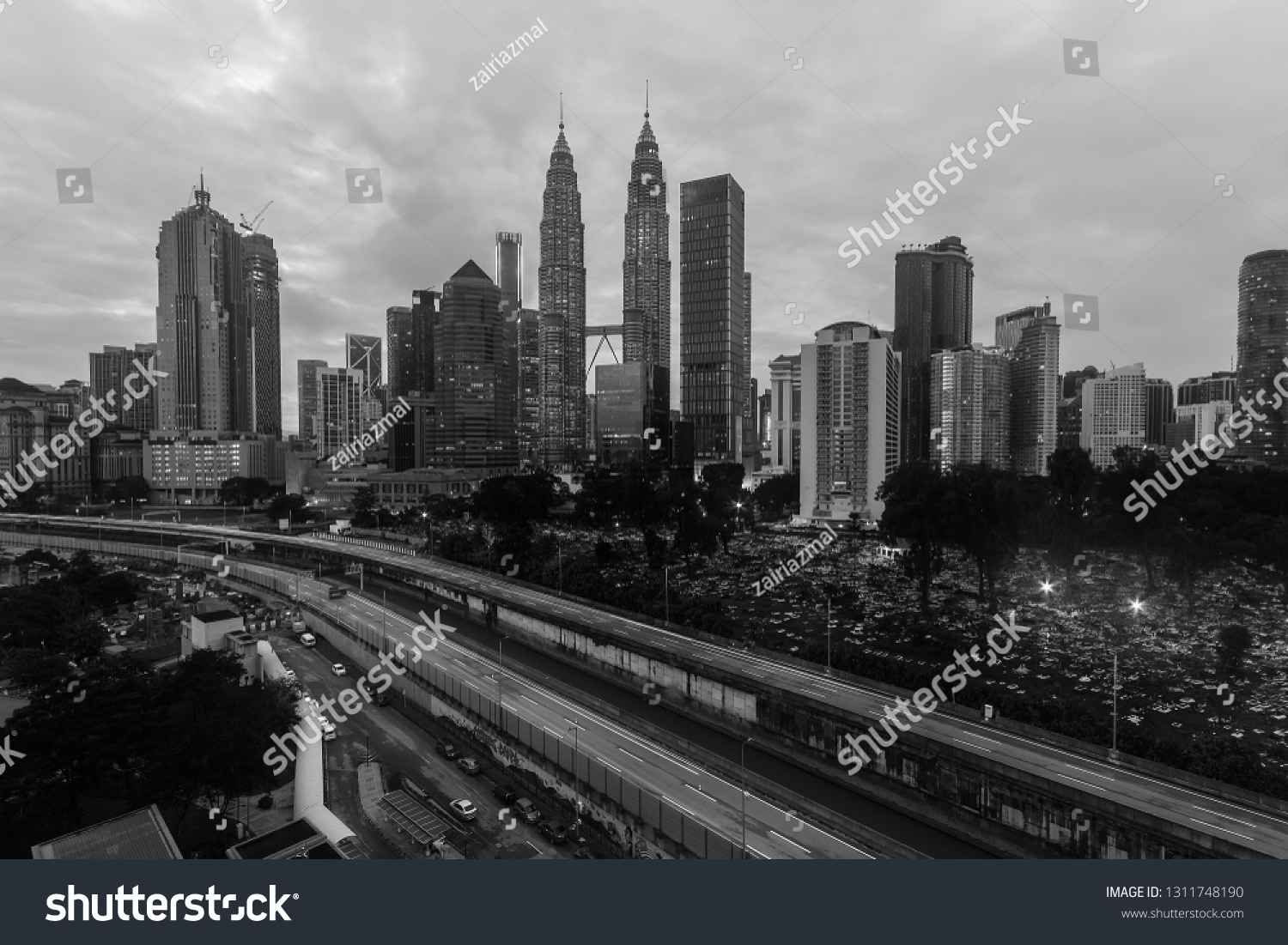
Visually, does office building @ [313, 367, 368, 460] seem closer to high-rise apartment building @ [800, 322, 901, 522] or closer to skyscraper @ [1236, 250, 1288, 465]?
high-rise apartment building @ [800, 322, 901, 522]

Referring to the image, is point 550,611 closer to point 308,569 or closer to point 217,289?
point 308,569

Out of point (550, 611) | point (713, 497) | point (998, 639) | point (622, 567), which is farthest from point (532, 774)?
point (713, 497)

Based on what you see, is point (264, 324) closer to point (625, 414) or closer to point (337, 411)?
point (337, 411)

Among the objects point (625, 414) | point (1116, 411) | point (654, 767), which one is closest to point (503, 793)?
point (654, 767)

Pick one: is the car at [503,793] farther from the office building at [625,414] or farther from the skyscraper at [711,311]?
the office building at [625,414]

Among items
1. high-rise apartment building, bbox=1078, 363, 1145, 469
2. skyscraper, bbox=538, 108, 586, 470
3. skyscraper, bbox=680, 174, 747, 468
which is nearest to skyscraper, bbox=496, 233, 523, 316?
skyscraper, bbox=538, 108, 586, 470
